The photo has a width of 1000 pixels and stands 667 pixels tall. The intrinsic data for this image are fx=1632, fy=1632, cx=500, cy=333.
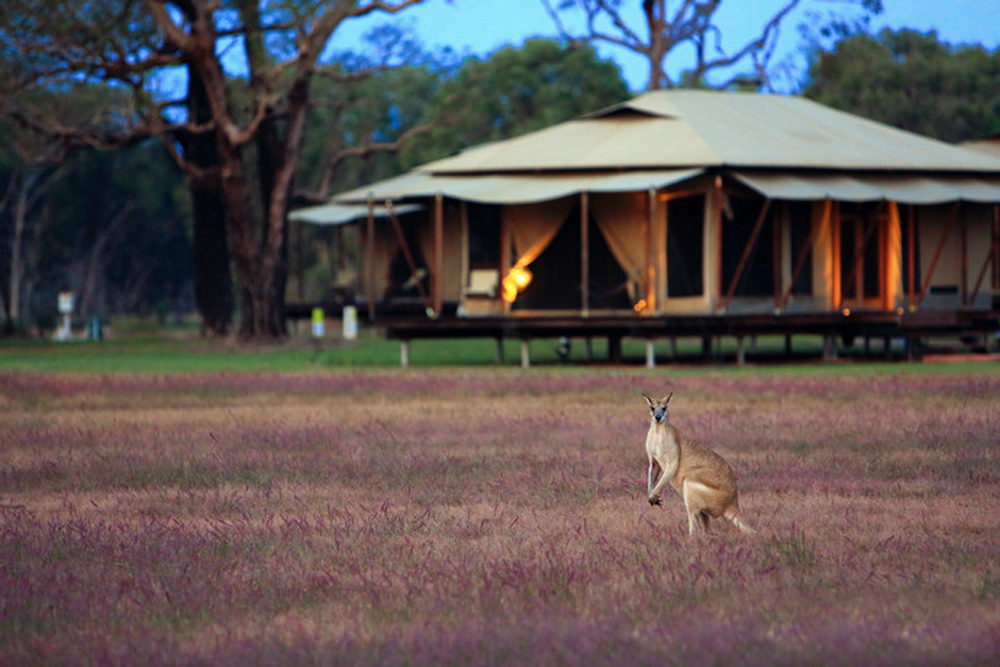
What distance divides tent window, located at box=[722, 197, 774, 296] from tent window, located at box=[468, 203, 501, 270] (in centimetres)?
456

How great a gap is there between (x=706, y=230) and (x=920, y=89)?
1365 inches

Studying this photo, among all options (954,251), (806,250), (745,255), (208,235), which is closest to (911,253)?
(954,251)

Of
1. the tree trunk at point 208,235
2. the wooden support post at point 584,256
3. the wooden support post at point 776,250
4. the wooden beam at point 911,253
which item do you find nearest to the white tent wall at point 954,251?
the wooden beam at point 911,253

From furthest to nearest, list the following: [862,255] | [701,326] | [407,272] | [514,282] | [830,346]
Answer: [407,272], [862,255], [830,346], [514,282], [701,326]

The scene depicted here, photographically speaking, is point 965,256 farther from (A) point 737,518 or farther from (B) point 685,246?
(A) point 737,518

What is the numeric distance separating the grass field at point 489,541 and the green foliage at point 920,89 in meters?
42.3

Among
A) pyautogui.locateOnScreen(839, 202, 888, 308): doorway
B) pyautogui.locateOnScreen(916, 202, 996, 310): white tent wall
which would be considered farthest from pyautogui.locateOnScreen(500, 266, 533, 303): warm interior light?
pyautogui.locateOnScreen(916, 202, 996, 310): white tent wall

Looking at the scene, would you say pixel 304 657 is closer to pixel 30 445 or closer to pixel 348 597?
pixel 348 597

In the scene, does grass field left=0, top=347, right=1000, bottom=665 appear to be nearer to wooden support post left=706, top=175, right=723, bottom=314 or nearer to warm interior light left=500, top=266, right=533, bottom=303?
wooden support post left=706, top=175, right=723, bottom=314

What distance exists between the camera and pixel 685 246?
29.5 m

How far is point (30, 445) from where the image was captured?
1529 cm

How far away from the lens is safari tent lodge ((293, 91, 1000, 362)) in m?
28.6

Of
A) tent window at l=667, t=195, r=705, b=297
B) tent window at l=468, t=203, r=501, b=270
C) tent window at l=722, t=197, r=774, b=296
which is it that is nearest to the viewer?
tent window at l=667, t=195, r=705, b=297

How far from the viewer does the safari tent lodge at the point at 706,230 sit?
2862cm
